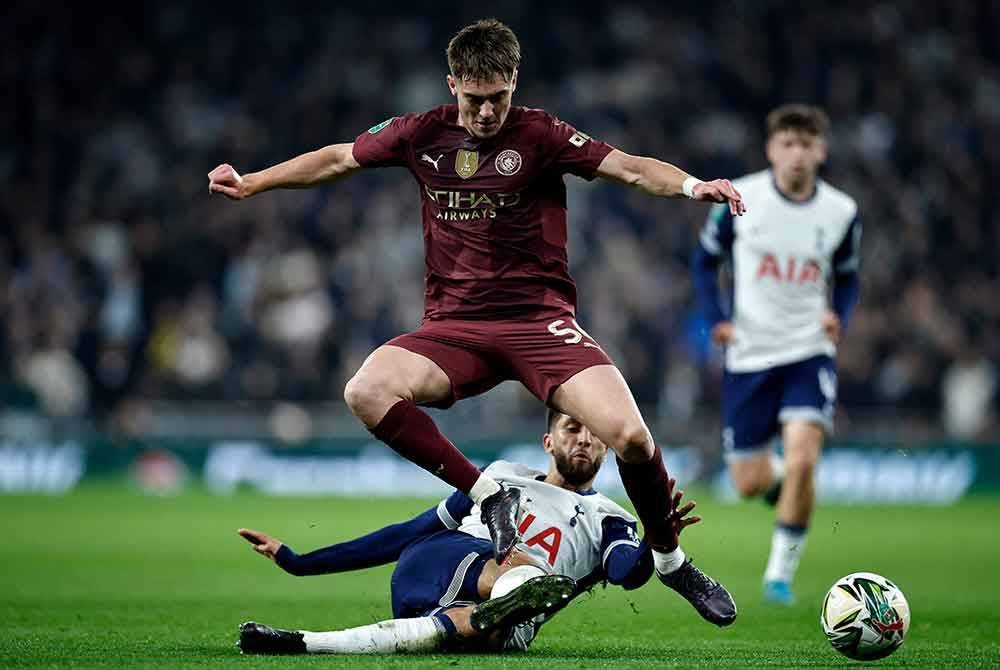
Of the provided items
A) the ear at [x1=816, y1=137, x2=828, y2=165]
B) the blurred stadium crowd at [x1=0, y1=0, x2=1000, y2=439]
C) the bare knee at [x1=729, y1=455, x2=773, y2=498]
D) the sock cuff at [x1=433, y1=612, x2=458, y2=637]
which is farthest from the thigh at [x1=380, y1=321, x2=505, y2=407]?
the blurred stadium crowd at [x1=0, y1=0, x2=1000, y2=439]

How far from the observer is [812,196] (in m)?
10.1

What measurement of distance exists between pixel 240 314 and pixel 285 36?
5976mm

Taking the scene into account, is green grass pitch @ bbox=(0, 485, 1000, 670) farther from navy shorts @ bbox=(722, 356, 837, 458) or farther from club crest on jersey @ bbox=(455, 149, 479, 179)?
club crest on jersey @ bbox=(455, 149, 479, 179)

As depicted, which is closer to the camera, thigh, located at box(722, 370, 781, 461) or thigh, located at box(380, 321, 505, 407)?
thigh, located at box(380, 321, 505, 407)

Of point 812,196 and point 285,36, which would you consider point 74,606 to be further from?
point 285,36

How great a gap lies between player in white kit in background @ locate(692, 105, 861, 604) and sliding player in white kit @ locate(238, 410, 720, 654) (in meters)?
3.07

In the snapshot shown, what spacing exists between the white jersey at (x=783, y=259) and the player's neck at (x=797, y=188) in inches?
1.0

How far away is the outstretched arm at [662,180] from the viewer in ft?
20.7

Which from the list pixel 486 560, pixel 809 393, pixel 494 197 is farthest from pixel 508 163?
pixel 809 393

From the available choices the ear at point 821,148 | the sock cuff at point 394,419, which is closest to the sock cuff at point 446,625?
the sock cuff at point 394,419

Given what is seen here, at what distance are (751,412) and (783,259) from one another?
3.17 feet

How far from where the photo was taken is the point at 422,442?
6.69m

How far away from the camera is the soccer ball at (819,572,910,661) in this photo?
6.14 meters

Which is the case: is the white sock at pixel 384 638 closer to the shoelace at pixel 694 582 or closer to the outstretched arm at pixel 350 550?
the outstretched arm at pixel 350 550
